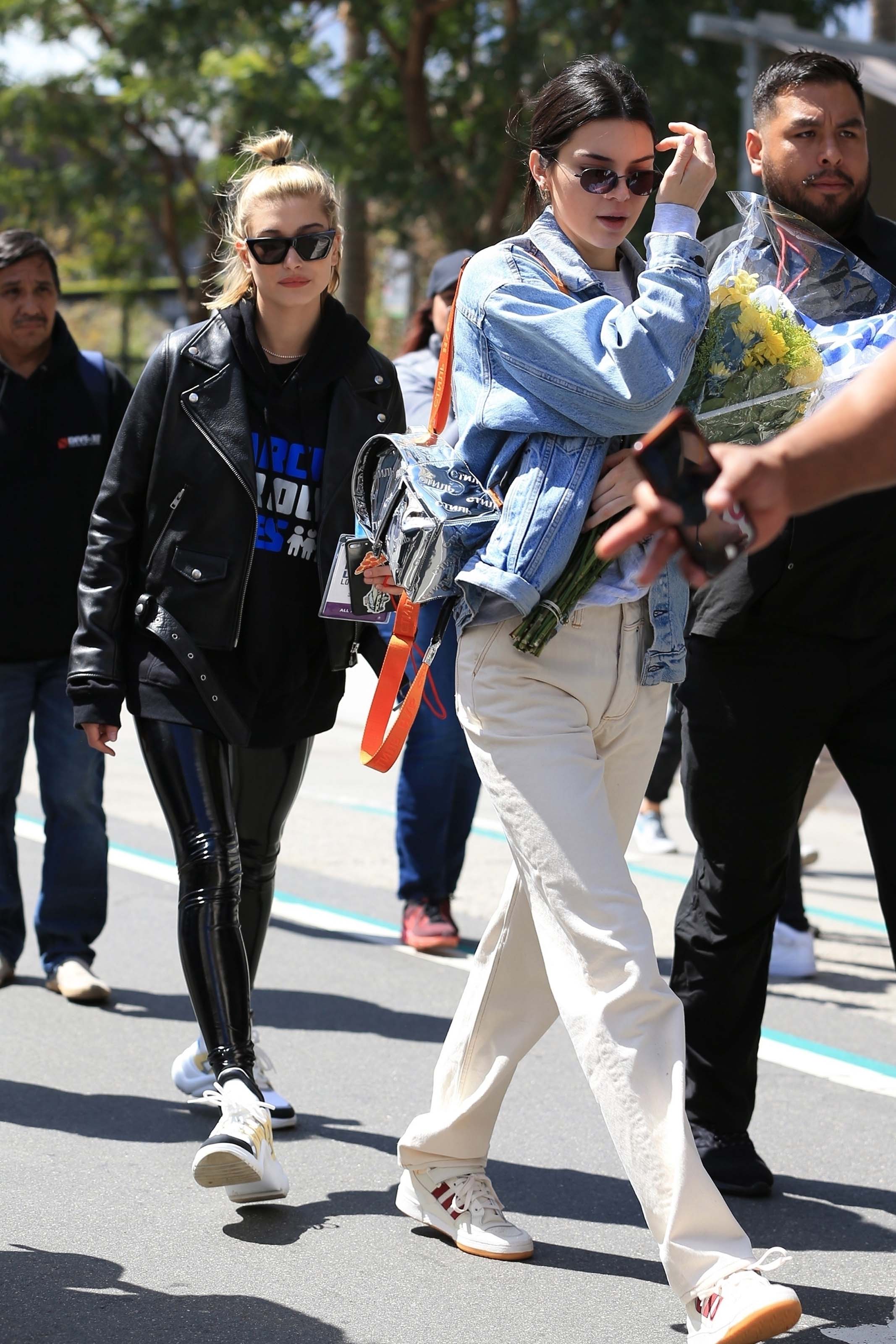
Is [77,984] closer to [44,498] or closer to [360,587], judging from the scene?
[44,498]

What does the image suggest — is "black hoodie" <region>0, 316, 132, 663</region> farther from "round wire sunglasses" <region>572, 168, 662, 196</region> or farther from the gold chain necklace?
"round wire sunglasses" <region>572, 168, 662, 196</region>

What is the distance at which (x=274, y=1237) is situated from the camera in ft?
11.4

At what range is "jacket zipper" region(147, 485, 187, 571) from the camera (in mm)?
3789

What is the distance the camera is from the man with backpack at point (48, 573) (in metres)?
5.34

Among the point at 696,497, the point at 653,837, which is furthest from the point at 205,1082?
the point at 653,837

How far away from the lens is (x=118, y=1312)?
122 inches

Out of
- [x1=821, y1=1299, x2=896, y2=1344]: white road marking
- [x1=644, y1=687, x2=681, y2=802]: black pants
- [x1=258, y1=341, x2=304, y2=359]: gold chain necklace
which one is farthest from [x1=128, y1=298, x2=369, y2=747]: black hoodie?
[x1=644, y1=687, x2=681, y2=802]: black pants

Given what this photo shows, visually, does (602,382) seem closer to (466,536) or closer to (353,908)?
(466,536)

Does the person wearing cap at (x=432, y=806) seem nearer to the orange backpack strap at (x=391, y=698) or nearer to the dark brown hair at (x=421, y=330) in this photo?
the dark brown hair at (x=421, y=330)

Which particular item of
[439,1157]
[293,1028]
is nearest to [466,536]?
[439,1157]

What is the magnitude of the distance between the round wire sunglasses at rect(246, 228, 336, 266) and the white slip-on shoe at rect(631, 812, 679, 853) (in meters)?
4.41

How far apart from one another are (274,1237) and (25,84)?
20.6 m

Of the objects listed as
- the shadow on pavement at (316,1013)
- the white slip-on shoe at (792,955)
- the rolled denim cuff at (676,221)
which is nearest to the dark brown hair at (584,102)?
the rolled denim cuff at (676,221)

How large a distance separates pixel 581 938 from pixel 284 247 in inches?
67.8
